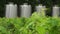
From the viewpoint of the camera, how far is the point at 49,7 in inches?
295

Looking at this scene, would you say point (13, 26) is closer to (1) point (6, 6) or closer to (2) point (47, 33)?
(2) point (47, 33)

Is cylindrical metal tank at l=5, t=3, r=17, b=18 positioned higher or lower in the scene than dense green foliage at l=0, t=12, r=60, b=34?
lower

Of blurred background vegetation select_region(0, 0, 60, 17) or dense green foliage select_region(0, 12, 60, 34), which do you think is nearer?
dense green foliage select_region(0, 12, 60, 34)

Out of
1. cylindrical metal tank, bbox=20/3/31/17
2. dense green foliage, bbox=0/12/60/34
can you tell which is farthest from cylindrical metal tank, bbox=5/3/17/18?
dense green foliage, bbox=0/12/60/34

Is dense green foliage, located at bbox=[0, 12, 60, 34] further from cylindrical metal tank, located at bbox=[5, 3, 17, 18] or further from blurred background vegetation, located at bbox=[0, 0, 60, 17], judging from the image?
blurred background vegetation, located at bbox=[0, 0, 60, 17]

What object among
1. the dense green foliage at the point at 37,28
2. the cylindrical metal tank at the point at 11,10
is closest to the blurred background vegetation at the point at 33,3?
the cylindrical metal tank at the point at 11,10

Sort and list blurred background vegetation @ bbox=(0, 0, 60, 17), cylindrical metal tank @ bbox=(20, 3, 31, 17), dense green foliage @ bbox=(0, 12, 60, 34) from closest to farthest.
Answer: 1. dense green foliage @ bbox=(0, 12, 60, 34)
2. cylindrical metal tank @ bbox=(20, 3, 31, 17)
3. blurred background vegetation @ bbox=(0, 0, 60, 17)

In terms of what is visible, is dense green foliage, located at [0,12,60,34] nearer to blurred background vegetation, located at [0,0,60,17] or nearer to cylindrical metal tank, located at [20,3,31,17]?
cylindrical metal tank, located at [20,3,31,17]

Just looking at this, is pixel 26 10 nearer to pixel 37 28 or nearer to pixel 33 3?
pixel 33 3

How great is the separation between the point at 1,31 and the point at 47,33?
46 centimetres

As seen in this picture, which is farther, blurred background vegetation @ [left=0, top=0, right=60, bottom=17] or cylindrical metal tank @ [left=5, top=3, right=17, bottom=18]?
blurred background vegetation @ [left=0, top=0, right=60, bottom=17]

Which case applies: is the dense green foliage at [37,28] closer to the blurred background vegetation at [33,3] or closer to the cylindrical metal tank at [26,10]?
the cylindrical metal tank at [26,10]

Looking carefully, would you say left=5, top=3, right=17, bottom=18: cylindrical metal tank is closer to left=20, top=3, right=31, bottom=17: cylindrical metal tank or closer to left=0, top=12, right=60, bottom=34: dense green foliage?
left=20, top=3, right=31, bottom=17: cylindrical metal tank

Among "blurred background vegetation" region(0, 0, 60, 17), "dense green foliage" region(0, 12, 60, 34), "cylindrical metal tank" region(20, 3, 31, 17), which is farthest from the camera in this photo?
"blurred background vegetation" region(0, 0, 60, 17)
